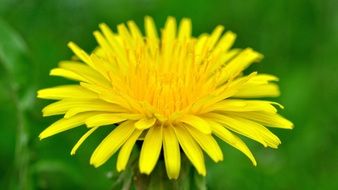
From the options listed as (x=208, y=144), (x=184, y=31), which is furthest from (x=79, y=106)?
(x=184, y=31)

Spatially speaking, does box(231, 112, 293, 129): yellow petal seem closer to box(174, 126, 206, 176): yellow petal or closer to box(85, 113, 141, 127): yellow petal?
box(174, 126, 206, 176): yellow petal

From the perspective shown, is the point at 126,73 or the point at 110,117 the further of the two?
the point at 126,73

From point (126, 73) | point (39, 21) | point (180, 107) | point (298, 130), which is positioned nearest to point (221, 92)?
point (180, 107)

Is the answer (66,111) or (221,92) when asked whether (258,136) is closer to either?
(221,92)

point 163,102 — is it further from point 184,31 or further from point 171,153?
point 184,31

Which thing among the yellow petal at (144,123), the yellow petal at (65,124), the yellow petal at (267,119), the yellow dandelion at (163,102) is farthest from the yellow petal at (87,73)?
the yellow petal at (267,119)

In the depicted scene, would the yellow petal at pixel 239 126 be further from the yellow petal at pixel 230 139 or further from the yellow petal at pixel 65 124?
the yellow petal at pixel 65 124
